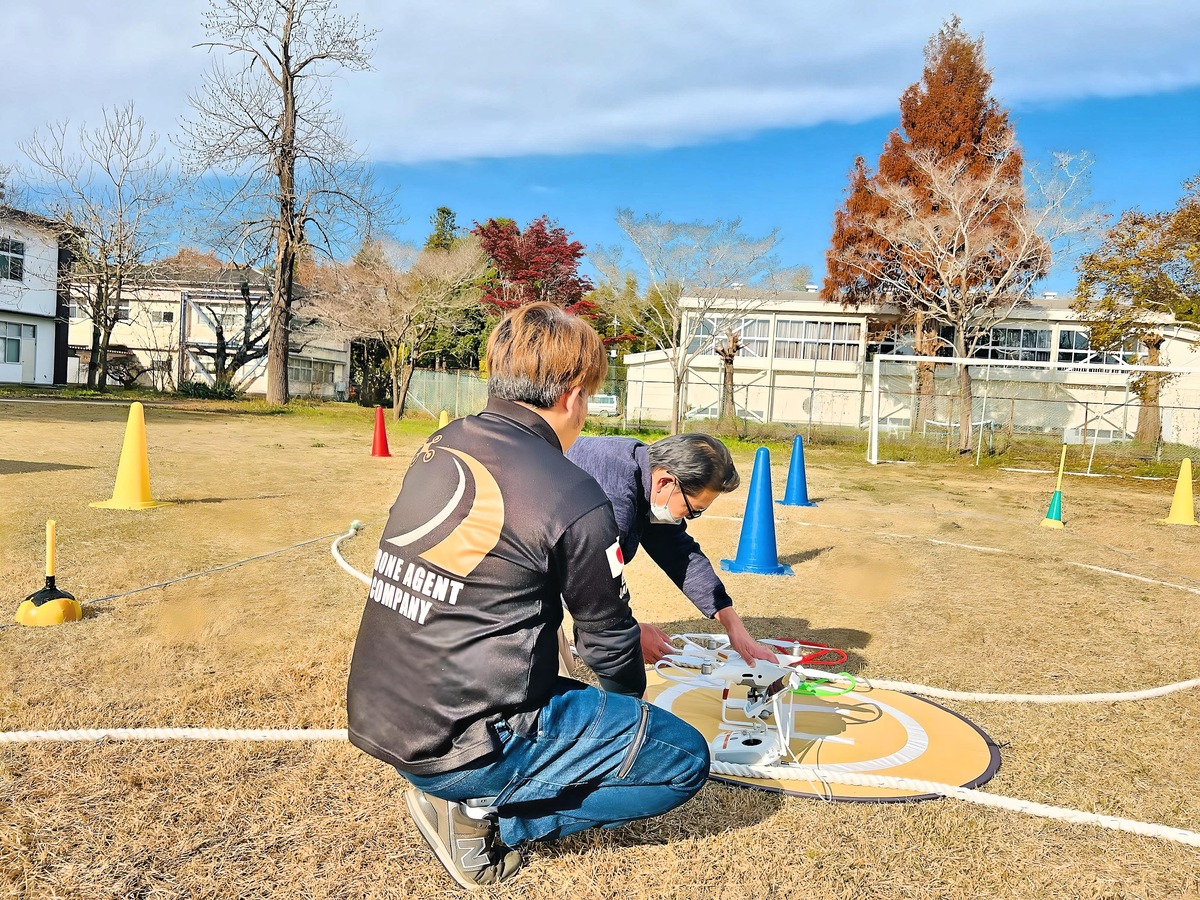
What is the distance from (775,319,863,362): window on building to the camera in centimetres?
3203

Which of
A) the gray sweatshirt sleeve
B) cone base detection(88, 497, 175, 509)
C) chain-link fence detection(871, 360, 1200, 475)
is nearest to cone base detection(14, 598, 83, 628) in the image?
the gray sweatshirt sleeve

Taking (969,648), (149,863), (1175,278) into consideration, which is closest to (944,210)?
(1175,278)

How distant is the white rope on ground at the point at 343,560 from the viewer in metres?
5.55

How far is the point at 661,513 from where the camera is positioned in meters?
3.12

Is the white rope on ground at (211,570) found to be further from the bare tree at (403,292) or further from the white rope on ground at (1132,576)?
the bare tree at (403,292)

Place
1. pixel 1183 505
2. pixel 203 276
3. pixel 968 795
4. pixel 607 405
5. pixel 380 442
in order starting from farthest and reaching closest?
pixel 203 276, pixel 607 405, pixel 380 442, pixel 1183 505, pixel 968 795

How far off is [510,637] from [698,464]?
4.23ft

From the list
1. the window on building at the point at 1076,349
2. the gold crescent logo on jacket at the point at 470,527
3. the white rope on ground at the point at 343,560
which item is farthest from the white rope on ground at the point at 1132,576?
the window on building at the point at 1076,349

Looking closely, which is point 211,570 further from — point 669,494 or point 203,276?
point 203,276

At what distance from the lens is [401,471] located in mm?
12016

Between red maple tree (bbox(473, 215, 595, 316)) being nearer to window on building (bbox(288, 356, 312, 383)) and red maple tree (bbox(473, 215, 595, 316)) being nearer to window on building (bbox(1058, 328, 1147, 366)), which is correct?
window on building (bbox(288, 356, 312, 383))

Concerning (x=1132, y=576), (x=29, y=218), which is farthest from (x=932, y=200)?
(x=29, y=218)

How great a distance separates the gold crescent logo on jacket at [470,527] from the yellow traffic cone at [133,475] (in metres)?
6.46

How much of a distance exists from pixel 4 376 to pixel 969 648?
3640 cm
